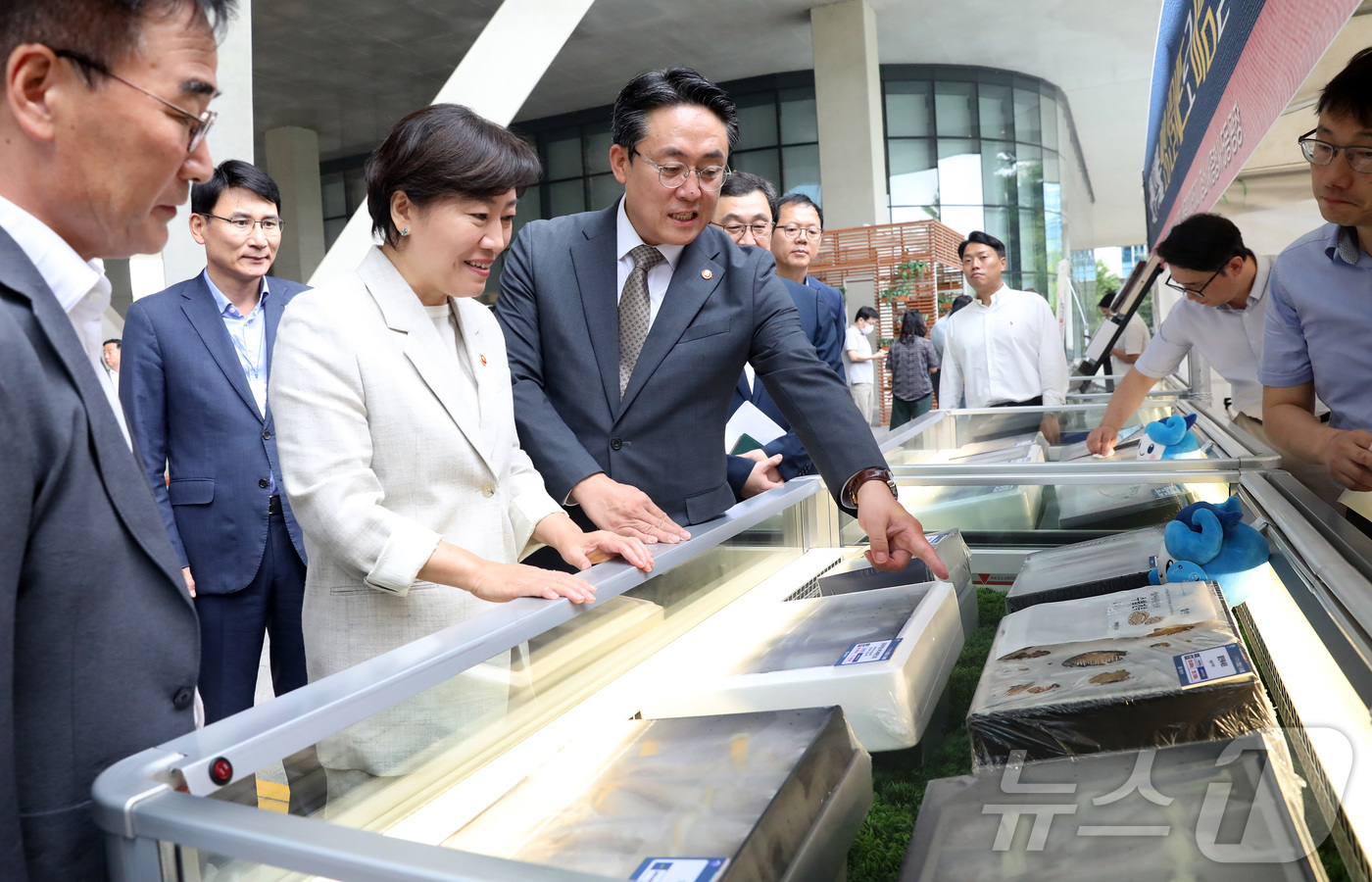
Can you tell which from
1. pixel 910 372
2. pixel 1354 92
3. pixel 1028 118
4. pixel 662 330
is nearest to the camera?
pixel 1354 92

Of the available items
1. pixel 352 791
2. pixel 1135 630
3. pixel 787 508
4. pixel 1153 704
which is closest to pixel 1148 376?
pixel 787 508

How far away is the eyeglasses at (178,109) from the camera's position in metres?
0.76

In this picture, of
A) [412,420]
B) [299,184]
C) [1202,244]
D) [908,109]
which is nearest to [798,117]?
[908,109]

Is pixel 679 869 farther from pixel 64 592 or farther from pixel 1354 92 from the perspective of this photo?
pixel 1354 92

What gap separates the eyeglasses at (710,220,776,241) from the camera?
316 cm

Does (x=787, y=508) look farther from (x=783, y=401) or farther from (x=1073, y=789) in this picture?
(x=1073, y=789)

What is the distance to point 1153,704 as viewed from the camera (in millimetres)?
1010

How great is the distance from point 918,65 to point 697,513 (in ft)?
58.8

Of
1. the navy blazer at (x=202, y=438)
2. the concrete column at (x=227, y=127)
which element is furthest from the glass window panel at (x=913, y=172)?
the navy blazer at (x=202, y=438)

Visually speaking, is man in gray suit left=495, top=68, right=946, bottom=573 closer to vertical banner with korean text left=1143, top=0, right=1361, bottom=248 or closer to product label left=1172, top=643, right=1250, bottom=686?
product label left=1172, top=643, right=1250, bottom=686

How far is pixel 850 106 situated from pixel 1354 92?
13.7 metres

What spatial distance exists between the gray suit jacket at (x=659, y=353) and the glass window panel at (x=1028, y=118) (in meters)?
18.8

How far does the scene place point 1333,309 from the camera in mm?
2057

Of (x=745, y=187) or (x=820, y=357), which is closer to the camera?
(x=820, y=357)
